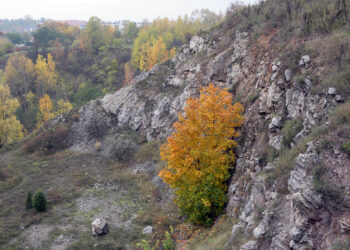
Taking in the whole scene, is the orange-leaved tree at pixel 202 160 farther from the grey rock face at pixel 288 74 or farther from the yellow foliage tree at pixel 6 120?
the yellow foliage tree at pixel 6 120

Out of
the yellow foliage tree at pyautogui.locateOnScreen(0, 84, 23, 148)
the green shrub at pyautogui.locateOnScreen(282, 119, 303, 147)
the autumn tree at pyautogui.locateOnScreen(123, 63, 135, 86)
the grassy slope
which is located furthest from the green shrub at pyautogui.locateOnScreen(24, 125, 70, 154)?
the green shrub at pyautogui.locateOnScreen(282, 119, 303, 147)

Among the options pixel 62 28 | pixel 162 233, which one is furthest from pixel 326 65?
pixel 62 28

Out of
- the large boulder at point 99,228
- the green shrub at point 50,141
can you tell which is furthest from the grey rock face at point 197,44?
the large boulder at point 99,228

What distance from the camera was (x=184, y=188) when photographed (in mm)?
13734

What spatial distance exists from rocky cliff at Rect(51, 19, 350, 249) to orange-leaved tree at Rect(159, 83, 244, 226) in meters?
1.03

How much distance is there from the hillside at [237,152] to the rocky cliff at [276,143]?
0.05 metres

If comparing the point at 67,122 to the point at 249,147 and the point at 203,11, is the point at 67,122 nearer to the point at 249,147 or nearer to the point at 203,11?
the point at 249,147

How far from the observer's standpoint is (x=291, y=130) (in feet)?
38.4

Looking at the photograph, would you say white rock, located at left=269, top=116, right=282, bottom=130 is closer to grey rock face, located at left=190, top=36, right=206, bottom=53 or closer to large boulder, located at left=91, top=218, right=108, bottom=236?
large boulder, located at left=91, top=218, right=108, bottom=236

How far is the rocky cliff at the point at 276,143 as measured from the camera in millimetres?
7492

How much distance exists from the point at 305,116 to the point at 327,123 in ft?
7.54

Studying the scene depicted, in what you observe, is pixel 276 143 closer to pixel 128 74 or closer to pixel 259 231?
pixel 259 231

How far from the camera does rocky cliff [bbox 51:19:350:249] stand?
7492 millimetres

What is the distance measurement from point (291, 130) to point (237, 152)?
3947 mm
